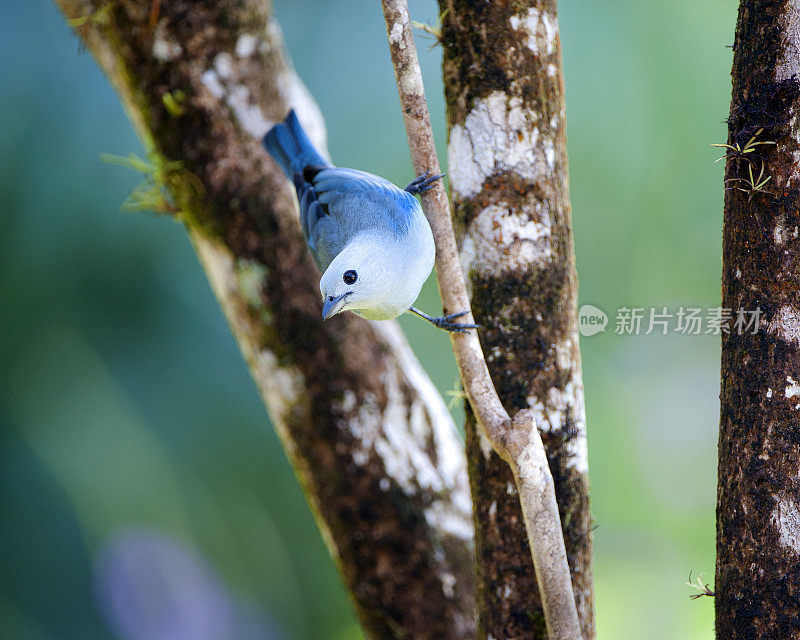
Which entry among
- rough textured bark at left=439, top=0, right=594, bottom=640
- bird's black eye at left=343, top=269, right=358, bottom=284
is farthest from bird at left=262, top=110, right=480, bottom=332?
rough textured bark at left=439, top=0, right=594, bottom=640

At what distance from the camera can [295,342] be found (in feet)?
7.29

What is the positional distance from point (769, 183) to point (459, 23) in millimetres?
672

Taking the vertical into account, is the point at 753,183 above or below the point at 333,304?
above

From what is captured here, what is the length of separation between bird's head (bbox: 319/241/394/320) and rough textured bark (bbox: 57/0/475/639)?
2.56ft

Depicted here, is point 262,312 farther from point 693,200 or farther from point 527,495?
point 693,200

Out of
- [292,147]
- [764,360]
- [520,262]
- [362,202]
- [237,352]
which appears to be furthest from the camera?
[237,352]

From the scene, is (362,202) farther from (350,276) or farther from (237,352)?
(237,352)

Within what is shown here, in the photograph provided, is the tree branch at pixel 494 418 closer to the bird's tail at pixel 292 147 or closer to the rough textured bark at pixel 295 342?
the bird's tail at pixel 292 147

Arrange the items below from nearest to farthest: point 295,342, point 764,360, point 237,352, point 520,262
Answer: point 764,360 → point 520,262 → point 295,342 → point 237,352

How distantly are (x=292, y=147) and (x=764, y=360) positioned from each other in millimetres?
1210

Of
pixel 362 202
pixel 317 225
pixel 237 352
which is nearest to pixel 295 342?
pixel 317 225

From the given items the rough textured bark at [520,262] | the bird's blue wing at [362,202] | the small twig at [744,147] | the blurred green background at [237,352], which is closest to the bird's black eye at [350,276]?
the bird's blue wing at [362,202]

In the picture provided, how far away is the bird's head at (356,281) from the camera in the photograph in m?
1.40

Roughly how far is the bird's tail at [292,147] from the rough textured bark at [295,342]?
0.36m
